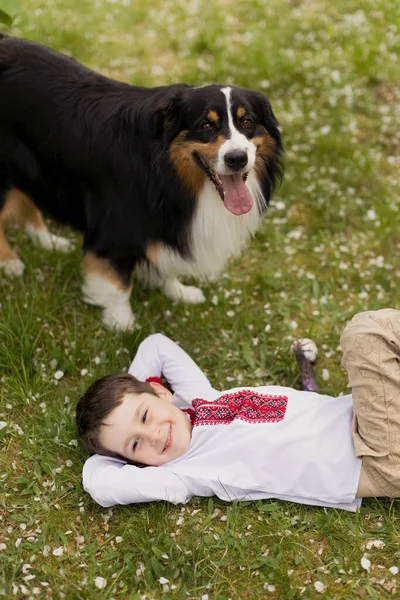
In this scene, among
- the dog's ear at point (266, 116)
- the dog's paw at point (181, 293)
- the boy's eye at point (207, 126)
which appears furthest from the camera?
the dog's paw at point (181, 293)

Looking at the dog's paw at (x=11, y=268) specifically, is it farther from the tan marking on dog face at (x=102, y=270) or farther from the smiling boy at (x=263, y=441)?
the smiling boy at (x=263, y=441)

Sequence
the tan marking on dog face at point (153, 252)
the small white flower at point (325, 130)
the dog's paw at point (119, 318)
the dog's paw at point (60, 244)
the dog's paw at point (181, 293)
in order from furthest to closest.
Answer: the small white flower at point (325, 130) → the dog's paw at point (60, 244) → the dog's paw at point (181, 293) → the dog's paw at point (119, 318) → the tan marking on dog face at point (153, 252)

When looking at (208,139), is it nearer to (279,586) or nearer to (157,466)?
(157,466)

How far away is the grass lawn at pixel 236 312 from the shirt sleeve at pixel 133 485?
10cm

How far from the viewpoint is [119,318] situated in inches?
148

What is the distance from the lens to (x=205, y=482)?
282 cm

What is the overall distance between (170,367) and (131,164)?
1.04m

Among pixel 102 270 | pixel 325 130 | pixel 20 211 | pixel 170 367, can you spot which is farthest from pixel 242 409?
pixel 325 130

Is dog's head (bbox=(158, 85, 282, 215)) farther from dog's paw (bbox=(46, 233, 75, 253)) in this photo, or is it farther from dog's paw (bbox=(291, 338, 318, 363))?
dog's paw (bbox=(46, 233, 75, 253))

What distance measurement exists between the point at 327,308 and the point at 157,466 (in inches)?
62.3

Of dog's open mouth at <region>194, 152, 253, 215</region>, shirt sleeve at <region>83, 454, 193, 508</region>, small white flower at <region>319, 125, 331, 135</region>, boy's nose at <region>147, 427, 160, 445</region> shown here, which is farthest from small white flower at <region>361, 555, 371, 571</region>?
small white flower at <region>319, 125, 331, 135</region>

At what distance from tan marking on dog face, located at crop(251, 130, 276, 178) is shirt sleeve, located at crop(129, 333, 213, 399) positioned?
99 centimetres

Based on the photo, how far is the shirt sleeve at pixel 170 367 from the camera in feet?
10.7

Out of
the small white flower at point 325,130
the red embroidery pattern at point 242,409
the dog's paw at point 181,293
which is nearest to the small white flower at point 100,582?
the red embroidery pattern at point 242,409
